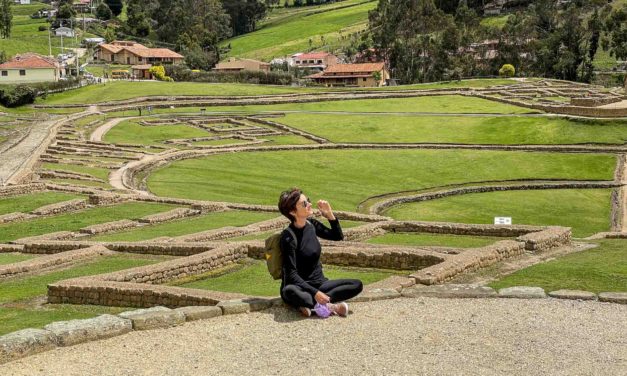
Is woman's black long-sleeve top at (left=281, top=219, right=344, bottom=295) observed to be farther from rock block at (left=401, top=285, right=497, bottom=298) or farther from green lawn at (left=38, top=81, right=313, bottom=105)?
green lawn at (left=38, top=81, right=313, bottom=105)

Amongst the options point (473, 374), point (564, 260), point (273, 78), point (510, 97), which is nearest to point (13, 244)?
point (564, 260)

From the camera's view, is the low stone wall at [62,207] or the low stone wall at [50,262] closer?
the low stone wall at [50,262]

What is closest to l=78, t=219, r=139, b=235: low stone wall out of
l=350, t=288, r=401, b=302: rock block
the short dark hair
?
l=350, t=288, r=401, b=302: rock block

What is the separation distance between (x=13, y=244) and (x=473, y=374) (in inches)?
774

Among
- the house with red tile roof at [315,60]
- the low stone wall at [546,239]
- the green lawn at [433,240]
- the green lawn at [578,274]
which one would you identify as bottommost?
the green lawn at [433,240]

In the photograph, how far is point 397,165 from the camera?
5641 centimetres

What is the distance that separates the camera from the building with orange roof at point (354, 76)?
124125 millimetres

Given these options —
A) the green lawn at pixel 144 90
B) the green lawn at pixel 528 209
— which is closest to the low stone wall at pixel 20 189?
the green lawn at pixel 528 209

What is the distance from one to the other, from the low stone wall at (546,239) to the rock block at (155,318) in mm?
12507

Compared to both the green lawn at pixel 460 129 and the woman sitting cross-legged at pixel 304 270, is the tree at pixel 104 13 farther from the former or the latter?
the woman sitting cross-legged at pixel 304 270

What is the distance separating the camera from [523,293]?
1509cm

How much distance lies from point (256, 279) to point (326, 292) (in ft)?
22.3

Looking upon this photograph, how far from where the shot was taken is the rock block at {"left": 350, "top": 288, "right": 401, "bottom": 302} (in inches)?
572

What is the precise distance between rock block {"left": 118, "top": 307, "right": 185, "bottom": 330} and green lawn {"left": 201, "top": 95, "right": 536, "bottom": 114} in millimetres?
72512
